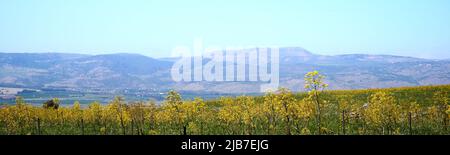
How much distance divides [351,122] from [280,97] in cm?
1490

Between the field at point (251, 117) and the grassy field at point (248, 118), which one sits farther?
the grassy field at point (248, 118)

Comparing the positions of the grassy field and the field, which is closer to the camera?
the field

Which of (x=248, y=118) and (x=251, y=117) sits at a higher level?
(x=248, y=118)

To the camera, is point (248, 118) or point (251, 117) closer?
point (248, 118)
